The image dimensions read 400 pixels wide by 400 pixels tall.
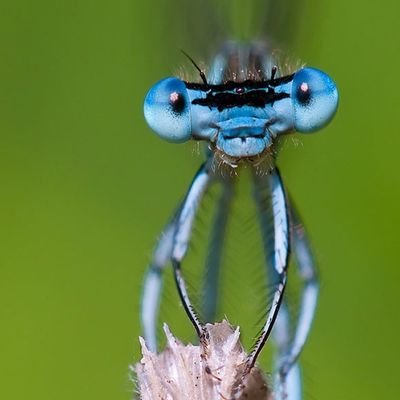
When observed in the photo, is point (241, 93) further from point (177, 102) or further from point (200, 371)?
point (200, 371)

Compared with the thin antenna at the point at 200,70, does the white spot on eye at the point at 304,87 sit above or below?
below

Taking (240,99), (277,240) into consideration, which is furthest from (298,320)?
(240,99)

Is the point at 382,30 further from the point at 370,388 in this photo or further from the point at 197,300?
the point at 197,300

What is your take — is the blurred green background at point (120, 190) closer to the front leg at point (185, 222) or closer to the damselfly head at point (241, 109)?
the front leg at point (185, 222)

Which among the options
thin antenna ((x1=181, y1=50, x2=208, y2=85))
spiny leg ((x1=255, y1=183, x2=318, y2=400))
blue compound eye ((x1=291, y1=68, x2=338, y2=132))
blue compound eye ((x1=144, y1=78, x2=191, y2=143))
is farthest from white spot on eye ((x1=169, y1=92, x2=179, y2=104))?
spiny leg ((x1=255, y1=183, x2=318, y2=400))

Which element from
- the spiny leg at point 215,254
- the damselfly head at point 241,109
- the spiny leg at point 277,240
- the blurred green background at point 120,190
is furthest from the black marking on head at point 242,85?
the blurred green background at point 120,190

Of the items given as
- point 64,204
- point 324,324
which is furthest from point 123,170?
point 324,324

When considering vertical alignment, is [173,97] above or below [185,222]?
above
